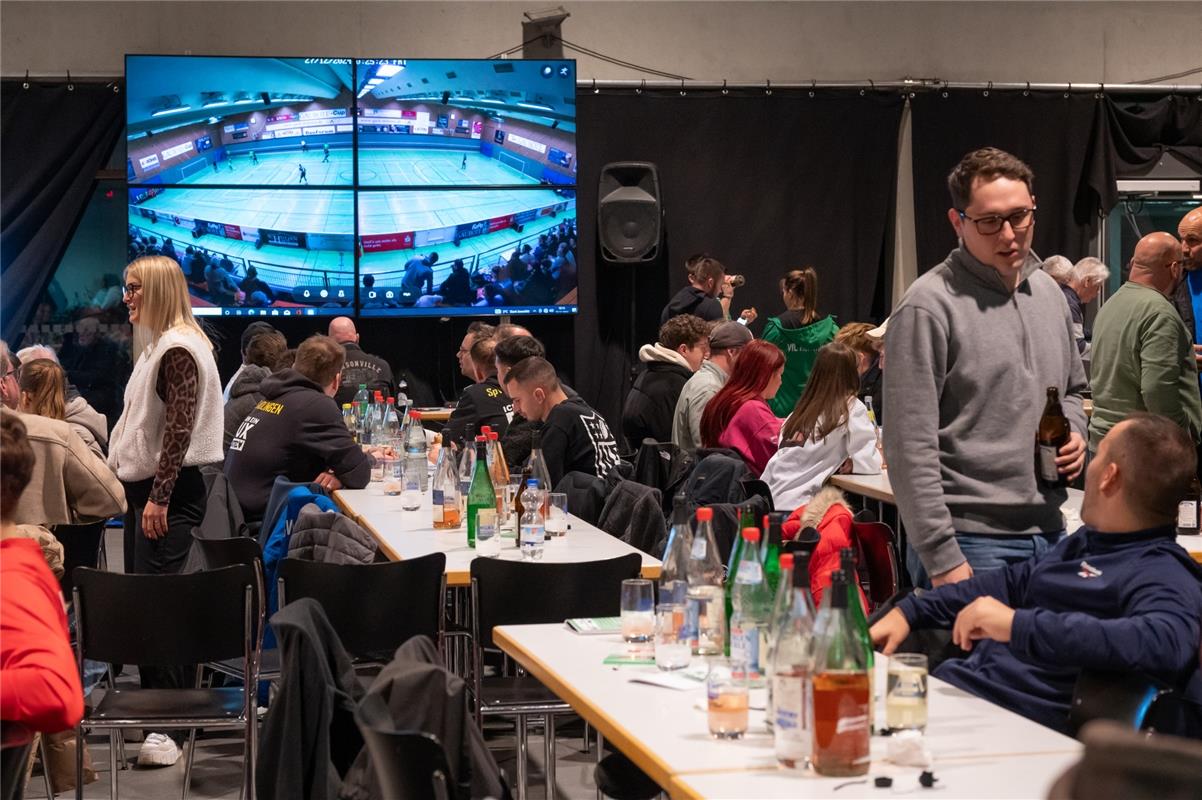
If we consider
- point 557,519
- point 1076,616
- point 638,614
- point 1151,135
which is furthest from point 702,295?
point 1076,616

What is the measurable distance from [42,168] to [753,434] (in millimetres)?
6353

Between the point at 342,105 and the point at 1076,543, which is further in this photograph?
the point at 342,105

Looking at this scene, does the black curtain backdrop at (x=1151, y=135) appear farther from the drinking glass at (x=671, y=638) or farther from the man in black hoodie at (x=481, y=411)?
the drinking glass at (x=671, y=638)

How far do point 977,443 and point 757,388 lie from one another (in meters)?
2.96

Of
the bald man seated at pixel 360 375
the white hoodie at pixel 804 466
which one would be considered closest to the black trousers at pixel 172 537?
the white hoodie at pixel 804 466

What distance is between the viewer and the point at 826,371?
536cm

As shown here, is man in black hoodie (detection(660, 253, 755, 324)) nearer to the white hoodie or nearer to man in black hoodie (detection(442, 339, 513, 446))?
man in black hoodie (detection(442, 339, 513, 446))

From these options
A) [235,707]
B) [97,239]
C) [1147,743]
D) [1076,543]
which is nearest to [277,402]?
[235,707]

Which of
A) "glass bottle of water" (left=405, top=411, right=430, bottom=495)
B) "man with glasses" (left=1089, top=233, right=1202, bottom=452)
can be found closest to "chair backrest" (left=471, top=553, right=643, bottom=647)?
"glass bottle of water" (left=405, top=411, right=430, bottom=495)

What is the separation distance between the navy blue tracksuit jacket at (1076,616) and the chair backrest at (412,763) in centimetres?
102

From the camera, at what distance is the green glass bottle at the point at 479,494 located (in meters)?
4.45

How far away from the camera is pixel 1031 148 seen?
37.3ft

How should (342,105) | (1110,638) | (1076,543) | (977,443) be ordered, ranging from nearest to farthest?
1. (1110,638)
2. (1076,543)
3. (977,443)
4. (342,105)

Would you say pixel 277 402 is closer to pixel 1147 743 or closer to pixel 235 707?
pixel 235 707
